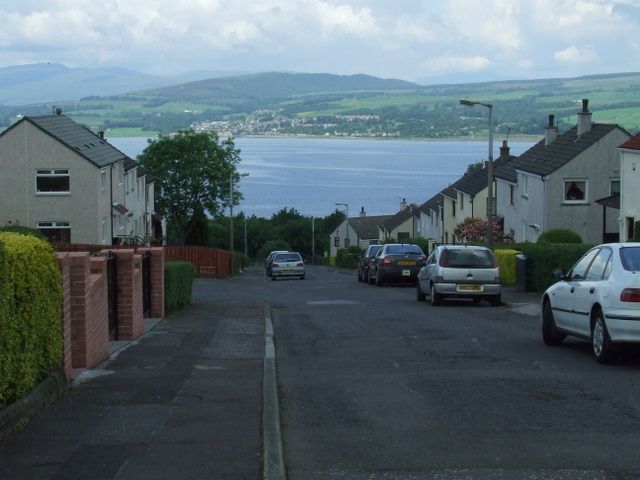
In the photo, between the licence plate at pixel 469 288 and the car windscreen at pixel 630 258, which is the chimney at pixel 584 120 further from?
the car windscreen at pixel 630 258

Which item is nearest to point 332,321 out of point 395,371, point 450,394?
point 395,371

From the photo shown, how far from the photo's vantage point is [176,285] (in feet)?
77.5

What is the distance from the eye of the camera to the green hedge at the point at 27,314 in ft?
29.5

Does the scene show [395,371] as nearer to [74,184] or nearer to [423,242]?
[74,184]

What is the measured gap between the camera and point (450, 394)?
11.4 m

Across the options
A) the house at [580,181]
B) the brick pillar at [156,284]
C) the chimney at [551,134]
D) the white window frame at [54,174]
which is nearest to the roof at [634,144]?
the house at [580,181]

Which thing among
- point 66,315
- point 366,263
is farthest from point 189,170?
point 66,315

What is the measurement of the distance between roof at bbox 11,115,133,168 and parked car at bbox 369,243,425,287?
14836 millimetres

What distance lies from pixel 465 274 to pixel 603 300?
499 inches

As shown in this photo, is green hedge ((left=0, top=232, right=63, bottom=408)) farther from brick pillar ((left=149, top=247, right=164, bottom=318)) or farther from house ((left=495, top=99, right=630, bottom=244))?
house ((left=495, top=99, right=630, bottom=244))

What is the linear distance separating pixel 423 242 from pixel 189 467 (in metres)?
63.4

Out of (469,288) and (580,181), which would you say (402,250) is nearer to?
→ (469,288)

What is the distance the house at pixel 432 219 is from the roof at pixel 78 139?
28.2 meters

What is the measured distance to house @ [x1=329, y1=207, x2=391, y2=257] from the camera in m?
108
